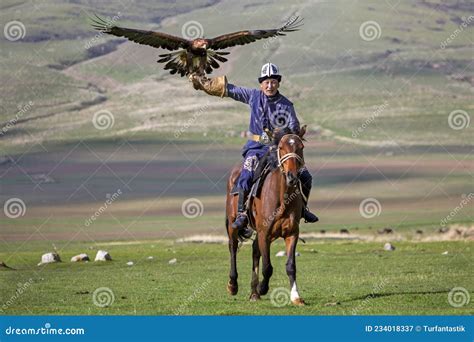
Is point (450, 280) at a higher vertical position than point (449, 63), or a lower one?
lower

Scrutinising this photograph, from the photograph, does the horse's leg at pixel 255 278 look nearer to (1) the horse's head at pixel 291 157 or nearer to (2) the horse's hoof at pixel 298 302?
(2) the horse's hoof at pixel 298 302

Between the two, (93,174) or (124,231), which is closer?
(124,231)

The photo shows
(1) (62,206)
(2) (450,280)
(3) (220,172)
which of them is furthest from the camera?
(3) (220,172)

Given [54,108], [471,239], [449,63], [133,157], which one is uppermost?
[449,63]

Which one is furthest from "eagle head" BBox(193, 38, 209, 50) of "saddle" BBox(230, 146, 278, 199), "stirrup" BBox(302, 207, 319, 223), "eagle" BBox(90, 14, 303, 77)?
"stirrup" BBox(302, 207, 319, 223)

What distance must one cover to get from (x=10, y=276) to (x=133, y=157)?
10811 cm

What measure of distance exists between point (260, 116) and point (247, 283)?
7.38 metres

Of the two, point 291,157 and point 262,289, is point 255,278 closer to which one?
point 262,289

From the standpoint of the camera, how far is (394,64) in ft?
633

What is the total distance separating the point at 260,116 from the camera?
22000mm

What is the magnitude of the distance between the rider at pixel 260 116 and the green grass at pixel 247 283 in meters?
2.01

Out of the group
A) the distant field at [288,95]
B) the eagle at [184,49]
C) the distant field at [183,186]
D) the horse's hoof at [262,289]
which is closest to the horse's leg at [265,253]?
the horse's hoof at [262,289]

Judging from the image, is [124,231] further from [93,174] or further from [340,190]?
[93,174]

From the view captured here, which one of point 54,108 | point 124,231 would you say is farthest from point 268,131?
point 54,108
